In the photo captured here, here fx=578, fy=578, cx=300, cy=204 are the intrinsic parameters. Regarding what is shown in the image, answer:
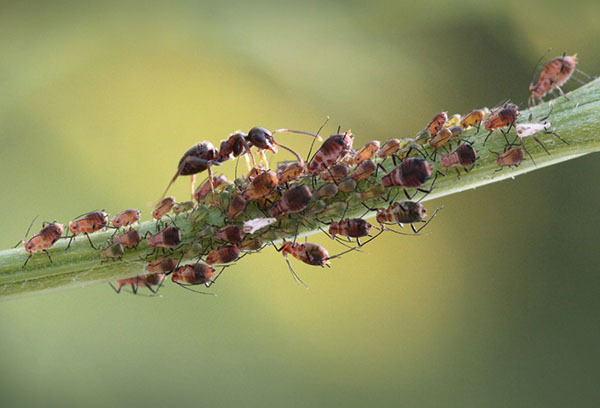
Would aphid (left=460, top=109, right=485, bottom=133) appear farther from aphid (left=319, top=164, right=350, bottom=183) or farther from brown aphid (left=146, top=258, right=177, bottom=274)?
brown aphid (left=146, top=258, right=177, bottom=274)

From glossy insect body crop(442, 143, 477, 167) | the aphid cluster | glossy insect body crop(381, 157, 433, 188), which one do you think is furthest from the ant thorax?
glossy insect body crop(381, 157, 433, 188)

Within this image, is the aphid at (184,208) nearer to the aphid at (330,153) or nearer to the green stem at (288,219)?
the green stem at (288,219)

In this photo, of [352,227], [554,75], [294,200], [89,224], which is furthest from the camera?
[554,75]

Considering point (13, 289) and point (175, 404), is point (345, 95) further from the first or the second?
point (13, 289)

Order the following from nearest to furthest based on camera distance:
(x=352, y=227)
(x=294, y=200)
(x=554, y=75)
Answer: (x=294, y=200) < (x=352, y=227) < (x=554, y=75)

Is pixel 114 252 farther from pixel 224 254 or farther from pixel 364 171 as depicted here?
pixel 364 171

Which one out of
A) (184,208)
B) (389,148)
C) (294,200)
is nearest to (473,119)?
(389,148)

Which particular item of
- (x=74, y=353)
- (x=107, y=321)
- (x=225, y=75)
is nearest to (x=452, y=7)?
(x=225, y=75)
